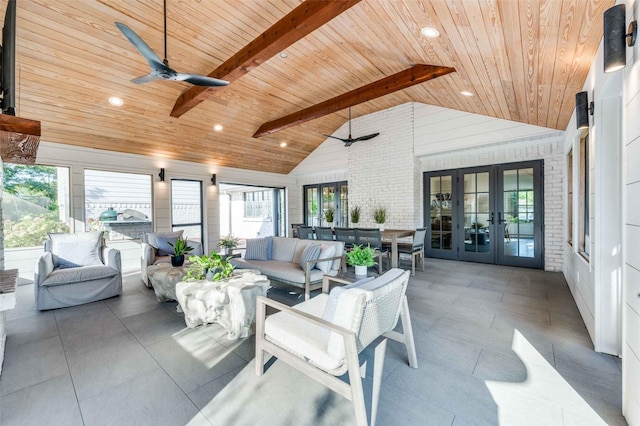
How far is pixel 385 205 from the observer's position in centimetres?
719

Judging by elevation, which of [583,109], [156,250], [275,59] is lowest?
[156,250]

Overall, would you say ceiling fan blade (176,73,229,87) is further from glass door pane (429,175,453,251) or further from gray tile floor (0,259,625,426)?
glass door pane (429,175,453,251)

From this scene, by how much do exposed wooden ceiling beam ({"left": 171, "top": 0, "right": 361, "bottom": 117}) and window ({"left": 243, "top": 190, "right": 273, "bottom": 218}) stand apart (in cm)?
574

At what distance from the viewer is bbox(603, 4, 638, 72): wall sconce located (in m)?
1.56

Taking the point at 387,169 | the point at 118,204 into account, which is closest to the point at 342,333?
the point at 387,169

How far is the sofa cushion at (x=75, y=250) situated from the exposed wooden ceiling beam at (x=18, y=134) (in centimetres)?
287

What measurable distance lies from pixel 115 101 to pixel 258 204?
19.8 ft

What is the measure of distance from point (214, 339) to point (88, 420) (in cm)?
108

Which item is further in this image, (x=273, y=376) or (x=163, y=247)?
(x=163, y=247)

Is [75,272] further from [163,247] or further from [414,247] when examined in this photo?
[414,247]

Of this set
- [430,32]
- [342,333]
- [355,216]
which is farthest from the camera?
[355,216]

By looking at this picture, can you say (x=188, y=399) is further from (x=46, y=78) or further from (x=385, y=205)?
(x=385, y=205)

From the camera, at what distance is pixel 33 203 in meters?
4.98

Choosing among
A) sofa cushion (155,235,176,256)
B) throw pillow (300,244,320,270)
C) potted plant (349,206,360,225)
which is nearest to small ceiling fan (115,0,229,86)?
throw pillow (300,244,320,270)
